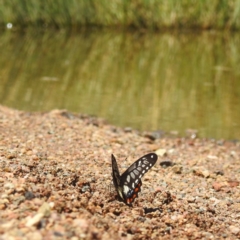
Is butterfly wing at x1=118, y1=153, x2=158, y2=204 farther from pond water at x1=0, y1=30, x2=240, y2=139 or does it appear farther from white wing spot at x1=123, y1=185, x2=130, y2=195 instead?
pond water at x1=0, y1=30, x2=240, y2=139

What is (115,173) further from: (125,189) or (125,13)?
(125,13)

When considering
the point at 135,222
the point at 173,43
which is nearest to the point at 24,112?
the point at 135,222

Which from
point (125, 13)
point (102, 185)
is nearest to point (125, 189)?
point (102, 185)

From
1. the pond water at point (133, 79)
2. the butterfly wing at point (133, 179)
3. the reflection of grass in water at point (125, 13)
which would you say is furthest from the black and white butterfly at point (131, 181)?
the reflection of grass in water at point (125, 13)

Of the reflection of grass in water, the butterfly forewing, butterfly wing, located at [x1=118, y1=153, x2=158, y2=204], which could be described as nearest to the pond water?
the reflection of grass in water

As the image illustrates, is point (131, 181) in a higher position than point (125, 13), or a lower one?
lower
